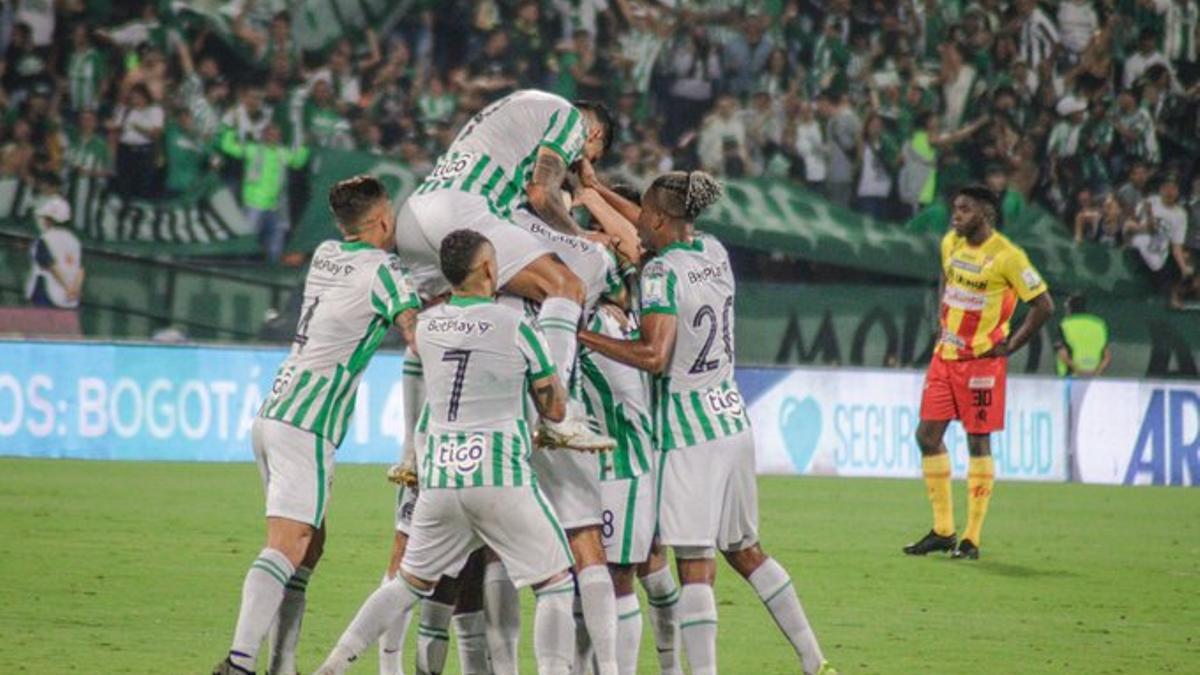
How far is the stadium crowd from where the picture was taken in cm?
2038

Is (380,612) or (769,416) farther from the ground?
(380,612)

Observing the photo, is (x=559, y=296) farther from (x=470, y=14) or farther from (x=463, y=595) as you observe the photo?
(x=470, y=14)

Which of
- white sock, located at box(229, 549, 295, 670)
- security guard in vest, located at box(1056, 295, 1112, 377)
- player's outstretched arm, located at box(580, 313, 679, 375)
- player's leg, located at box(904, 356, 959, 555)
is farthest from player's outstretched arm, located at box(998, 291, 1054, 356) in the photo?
white sock, located at box(229, 549, 295, 670)

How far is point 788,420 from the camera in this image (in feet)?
60.3

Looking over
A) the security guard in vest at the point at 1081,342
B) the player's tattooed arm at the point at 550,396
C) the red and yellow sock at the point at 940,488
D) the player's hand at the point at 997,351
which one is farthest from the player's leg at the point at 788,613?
the security guard in vest at the point at 1081,342

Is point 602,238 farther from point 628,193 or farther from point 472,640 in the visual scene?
point 472,640

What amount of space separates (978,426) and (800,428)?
5691 mm

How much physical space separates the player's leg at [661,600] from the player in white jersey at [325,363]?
4.15 ft

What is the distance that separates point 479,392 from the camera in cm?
665

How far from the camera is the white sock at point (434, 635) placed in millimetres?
7320

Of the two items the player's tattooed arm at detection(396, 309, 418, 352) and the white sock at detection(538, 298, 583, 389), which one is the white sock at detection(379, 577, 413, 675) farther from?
the white sock at detection(538, 298, 583, 389)

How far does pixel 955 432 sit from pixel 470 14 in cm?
750

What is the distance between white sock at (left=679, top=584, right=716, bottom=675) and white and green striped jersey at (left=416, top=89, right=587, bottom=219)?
5.20 feet

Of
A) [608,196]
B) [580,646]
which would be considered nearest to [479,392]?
[580,646]
